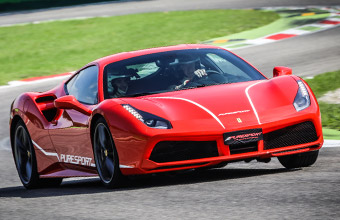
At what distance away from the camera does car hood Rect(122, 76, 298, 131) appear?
17.9 feet

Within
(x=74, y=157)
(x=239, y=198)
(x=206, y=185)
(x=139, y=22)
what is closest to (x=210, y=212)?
(x=239, y=198)

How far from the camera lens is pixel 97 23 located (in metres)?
22.6

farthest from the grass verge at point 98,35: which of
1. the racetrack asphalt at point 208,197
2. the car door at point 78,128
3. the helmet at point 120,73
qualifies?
the racetrack asphalt at point 208,197

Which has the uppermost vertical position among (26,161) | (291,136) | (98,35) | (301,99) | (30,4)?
(301,99)

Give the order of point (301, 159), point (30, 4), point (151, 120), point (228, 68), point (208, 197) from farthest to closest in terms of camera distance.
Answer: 1. point (30, 4)
2. point (228, 68)
3. point (301, 159)
4. point (151, 120)
5. point (208, 197)

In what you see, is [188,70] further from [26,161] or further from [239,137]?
[26,161]

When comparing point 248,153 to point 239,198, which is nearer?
point 239,198

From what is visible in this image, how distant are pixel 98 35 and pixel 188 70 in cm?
1396

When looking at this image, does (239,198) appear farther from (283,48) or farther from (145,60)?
(283,48)

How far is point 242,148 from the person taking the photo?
5.44 m

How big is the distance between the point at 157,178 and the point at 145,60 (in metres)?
1.06

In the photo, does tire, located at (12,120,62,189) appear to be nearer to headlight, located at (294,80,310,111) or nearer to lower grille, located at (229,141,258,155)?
lower grille, located at (229,141,258,155)

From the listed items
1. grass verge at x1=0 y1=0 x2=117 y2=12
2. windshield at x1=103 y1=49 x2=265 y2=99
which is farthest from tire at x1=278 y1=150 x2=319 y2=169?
grass verge at x1=0 y1=0 x2=117 y2=12

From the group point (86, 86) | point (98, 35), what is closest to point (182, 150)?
point (86, 86)
